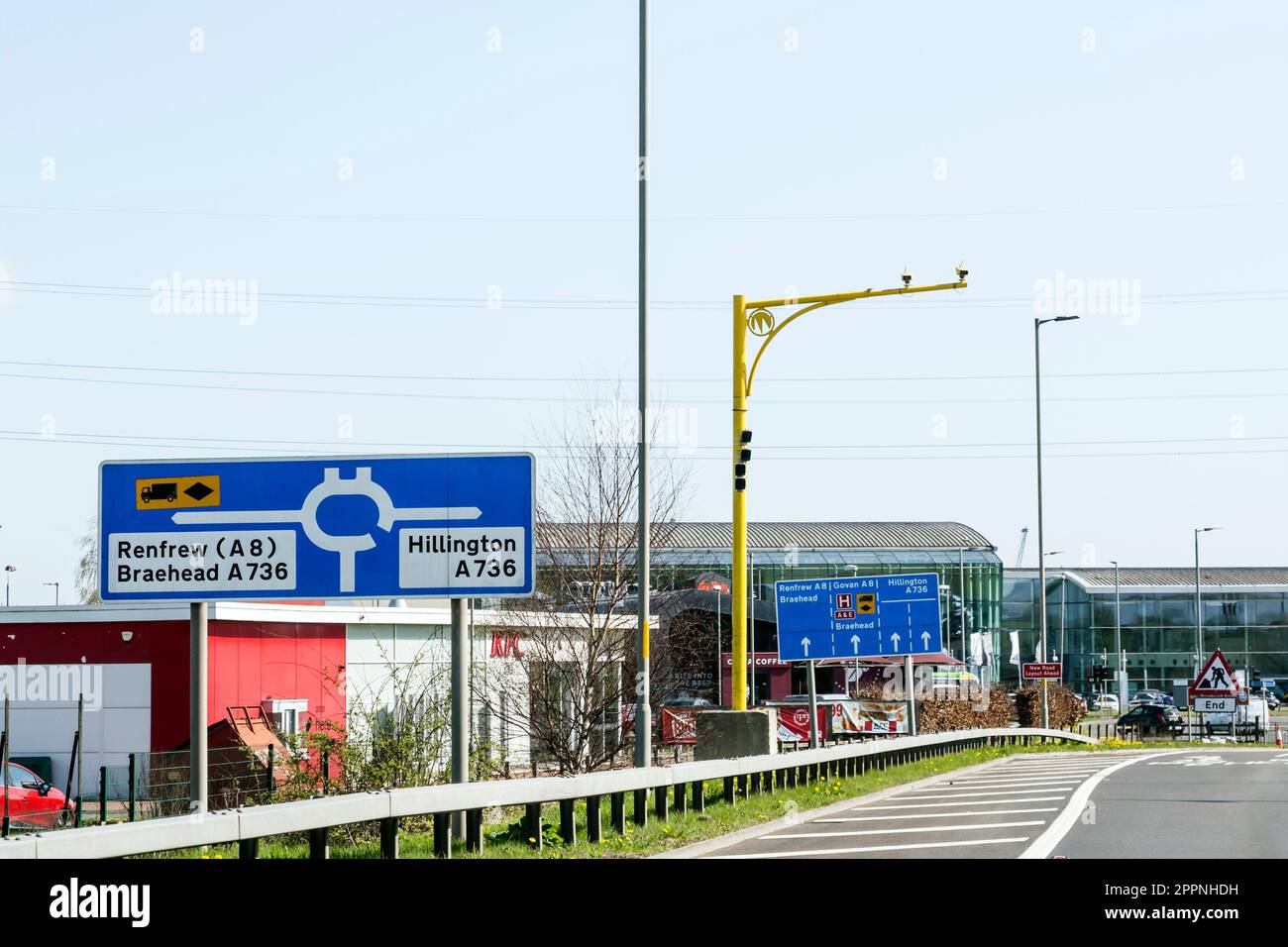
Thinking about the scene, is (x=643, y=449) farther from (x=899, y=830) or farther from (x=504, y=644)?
(x=504, y=644)

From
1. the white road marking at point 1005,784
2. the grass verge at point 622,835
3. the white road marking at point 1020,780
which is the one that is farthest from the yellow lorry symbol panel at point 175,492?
the white road marking at point 1020,780

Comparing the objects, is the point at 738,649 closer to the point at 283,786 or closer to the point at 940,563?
the point at 283,786

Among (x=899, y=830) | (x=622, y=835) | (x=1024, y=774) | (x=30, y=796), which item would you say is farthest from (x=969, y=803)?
(x=30, y=796)

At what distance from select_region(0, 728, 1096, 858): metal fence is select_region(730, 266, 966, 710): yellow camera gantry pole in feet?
6.17

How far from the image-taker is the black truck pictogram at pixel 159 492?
483 inches

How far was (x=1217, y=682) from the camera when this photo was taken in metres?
43.6

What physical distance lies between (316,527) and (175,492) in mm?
1081

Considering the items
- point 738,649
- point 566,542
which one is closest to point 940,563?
point 566,542

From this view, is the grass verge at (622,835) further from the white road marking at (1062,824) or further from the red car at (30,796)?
the red car at (30,796)

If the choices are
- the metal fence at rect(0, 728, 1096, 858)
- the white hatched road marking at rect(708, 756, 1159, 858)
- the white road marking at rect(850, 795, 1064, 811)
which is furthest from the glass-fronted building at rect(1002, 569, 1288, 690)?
the metal fence at rect(0, 728, 1096, 858)

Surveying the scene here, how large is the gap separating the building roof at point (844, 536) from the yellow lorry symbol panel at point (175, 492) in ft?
290

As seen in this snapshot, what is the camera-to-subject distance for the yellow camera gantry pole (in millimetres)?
21219

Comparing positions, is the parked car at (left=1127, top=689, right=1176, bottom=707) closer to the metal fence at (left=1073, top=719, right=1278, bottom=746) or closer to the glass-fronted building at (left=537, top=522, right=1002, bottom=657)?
the glass-fronted building at (left=537, top=522, right=1002, bottom=657)
